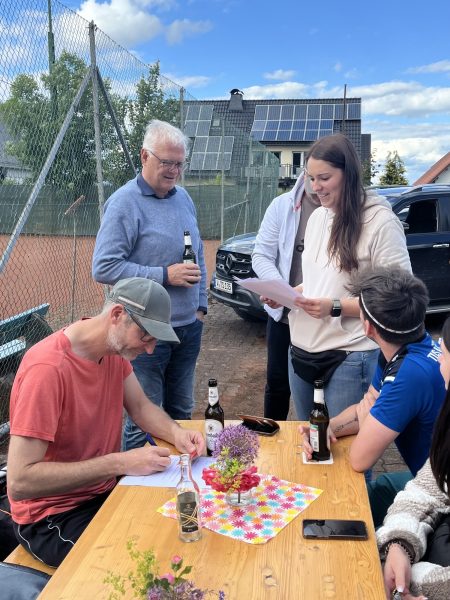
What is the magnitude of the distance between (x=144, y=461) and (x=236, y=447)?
19.9 inches

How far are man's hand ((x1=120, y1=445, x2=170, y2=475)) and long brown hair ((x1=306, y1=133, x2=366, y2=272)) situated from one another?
1.34 meters

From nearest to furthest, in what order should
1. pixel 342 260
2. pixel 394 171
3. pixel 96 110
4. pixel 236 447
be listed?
pixel 236 447 < pixel 342 260 < pixel 96 110 < pixel 394 171

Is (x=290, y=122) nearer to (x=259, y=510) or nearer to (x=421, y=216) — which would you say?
(x=421, y=216)

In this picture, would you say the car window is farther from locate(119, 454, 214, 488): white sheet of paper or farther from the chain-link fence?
locate(119, 454, 214, 488): white sheet of paper

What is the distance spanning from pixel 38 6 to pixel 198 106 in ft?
16.7

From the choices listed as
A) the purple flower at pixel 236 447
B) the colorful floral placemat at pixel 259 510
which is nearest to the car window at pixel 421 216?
the colorful floral placemat at pixel 259 510

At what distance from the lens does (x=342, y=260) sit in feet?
9.41

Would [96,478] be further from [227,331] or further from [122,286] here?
[227,331]

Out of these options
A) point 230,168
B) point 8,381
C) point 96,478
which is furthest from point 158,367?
point 230,168

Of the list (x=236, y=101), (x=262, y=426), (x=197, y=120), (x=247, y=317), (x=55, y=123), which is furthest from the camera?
(x=236, y=101)

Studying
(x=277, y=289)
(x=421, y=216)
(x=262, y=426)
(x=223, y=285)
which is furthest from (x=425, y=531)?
(x=421, y=216)

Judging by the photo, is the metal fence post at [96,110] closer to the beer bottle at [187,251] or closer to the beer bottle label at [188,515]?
the beer bottle at [187,251]

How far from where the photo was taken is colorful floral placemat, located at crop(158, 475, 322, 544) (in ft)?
5.99

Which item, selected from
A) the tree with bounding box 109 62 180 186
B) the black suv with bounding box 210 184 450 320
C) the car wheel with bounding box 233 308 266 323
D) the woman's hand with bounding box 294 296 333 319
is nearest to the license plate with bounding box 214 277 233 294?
the black suv with bounding box 210 184 450 320
